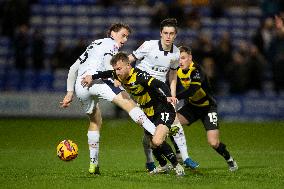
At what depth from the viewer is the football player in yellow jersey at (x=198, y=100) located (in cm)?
1230

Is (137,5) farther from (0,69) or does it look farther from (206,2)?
(0,69)

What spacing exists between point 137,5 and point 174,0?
5.01ft

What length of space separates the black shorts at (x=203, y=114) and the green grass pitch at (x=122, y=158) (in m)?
0.73

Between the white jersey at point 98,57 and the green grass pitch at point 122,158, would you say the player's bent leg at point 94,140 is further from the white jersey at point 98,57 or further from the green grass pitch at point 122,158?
the white jersey at point 98,57

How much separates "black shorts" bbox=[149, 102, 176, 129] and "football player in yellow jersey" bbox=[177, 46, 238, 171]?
937 mm

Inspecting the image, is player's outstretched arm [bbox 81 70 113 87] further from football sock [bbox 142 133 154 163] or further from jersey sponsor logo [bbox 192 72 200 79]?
jersey sponsor logo [bbox 192 72 200 79]

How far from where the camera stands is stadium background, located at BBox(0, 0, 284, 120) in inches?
886

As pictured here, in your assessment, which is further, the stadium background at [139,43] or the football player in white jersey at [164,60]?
the stadium background at [139,43]

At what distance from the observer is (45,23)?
1048 inches

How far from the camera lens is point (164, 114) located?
1117cm

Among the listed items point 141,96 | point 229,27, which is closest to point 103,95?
point 141,96

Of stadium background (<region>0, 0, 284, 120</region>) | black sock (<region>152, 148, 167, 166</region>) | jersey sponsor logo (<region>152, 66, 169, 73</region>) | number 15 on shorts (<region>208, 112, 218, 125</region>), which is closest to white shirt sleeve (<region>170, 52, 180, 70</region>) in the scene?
jersey sponsor logo (<region>152, 66, 169, 73</region>)

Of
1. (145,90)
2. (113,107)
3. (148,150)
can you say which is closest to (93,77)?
(145,90)

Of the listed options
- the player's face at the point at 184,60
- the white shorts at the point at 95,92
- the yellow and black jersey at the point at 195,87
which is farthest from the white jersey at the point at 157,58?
the white shorts at the point at 95,92
